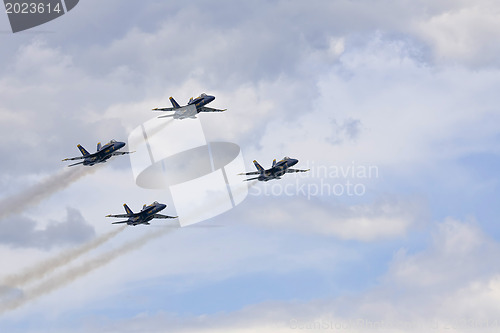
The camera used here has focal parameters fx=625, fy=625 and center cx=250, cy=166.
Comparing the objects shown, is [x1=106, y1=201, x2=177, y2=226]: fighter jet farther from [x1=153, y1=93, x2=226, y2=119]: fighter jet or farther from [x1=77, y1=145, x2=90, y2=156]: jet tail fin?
[x1=153, y1=93, x2=226, y2=119]: fighter jet

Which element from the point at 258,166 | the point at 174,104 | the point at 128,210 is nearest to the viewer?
the point at 128,210

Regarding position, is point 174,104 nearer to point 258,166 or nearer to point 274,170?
point 258,166

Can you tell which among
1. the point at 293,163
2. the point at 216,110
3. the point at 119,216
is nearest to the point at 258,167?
the point at 293,163

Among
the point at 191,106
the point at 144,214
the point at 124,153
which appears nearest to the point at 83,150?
the point at 124,153

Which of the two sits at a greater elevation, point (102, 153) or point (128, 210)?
point (102, 153)

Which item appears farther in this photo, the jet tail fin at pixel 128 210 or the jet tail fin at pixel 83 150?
the jet tail fin at pixel 83 150

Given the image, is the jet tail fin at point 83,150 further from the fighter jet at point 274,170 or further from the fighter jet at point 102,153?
the fighter jet at point 274,170

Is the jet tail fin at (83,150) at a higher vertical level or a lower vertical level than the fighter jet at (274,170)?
higher

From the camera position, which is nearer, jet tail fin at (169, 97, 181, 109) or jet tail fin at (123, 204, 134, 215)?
jet tail fin at (123, 204, 134, 215)

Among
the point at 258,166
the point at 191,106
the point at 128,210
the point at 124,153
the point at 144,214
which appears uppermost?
the point at 191,106

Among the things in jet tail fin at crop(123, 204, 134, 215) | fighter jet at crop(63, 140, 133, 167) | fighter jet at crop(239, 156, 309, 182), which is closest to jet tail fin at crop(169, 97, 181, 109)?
fighter jet at crop(63, 140, 133, 167)

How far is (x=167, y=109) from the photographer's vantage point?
191 meters

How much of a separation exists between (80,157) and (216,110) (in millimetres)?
44630

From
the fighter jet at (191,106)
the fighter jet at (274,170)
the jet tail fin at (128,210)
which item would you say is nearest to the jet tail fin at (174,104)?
the fighter jet at (191,106)
